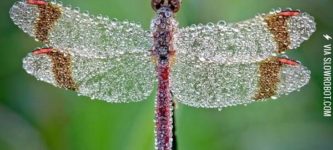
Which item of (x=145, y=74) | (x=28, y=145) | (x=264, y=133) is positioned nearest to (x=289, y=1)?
(x=264, y=133)

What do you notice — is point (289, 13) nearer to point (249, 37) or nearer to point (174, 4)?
point (249, 37)

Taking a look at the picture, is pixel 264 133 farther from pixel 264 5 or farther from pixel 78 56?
pixel 78 56

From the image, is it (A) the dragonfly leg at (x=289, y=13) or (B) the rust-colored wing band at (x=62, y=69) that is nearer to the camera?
(A) the dragonfly leg at (x=289, y=13)

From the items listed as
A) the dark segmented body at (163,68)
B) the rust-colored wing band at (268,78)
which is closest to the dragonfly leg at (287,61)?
the rust-colored wing band at (268,78)

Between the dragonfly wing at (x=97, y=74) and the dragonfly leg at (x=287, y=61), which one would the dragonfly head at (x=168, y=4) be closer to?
the dragonfly wing at (x=97, y=74)

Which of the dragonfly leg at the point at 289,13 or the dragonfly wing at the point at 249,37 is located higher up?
the dragonfly leg at the point at 289,13

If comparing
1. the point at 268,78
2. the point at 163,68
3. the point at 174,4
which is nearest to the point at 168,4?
the point at 174,4
